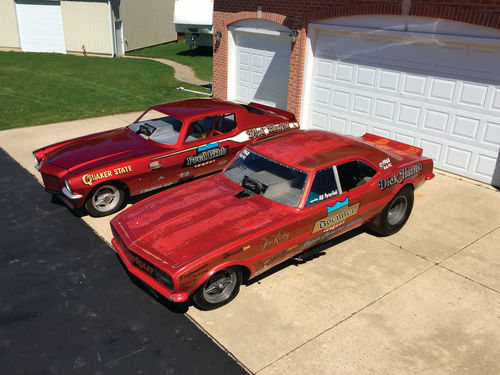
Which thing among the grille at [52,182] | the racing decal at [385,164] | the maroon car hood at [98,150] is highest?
the racing decal at [385,164]

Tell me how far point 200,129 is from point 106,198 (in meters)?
2.15

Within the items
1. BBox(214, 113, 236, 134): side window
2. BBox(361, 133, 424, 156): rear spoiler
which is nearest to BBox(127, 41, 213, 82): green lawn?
BBox(214, 113, 236, 134): side window

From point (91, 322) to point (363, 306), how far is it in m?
3.30

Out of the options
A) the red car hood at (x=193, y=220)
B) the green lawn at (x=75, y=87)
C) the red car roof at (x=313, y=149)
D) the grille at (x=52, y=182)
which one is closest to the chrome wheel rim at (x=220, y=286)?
the red car hood at (x=193, y=220)

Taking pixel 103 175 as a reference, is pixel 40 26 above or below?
above

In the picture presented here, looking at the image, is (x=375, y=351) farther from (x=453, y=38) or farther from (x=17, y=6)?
(x=17, y=6)

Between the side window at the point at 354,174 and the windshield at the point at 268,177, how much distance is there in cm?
68

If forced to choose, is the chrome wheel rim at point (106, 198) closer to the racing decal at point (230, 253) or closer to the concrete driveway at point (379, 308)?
the concrete driveway at point (379, 308)

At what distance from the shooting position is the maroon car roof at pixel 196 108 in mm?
8281

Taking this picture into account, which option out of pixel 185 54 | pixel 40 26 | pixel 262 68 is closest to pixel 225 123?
pixel 262 68

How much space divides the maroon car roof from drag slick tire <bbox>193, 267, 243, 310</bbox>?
12.4ft

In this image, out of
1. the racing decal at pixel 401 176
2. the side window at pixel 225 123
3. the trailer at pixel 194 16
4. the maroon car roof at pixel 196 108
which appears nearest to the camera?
the racing decal at pixel 401 176

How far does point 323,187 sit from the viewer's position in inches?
232

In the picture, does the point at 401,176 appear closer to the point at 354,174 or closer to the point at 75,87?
the point at 354,174
